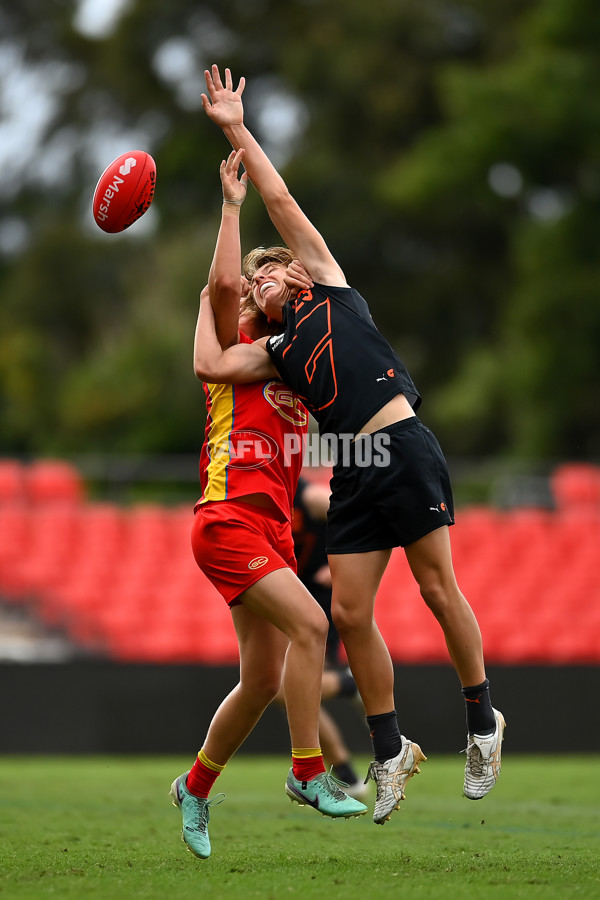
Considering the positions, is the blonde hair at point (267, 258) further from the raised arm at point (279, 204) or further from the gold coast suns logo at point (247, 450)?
the gold coast suns logo at point (247, 450)

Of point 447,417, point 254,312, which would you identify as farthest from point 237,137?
point 447,417

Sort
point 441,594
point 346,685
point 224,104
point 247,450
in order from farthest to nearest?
point 346,685, point 224,104, point 247,450, point 441,594

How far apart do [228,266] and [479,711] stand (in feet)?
6.49

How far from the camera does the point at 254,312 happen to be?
5000mm

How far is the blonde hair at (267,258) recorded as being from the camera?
4.94m

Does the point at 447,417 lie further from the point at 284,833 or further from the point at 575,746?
the point at 284,833

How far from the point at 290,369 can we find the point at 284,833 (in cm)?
235

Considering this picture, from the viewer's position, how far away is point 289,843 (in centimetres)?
516

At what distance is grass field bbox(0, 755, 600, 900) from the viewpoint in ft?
12.8

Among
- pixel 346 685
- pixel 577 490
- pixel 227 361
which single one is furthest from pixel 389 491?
pixel 577 490

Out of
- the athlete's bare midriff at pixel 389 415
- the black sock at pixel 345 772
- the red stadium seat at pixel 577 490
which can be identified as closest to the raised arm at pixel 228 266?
the athlete's bare midriff at pixel 389 415

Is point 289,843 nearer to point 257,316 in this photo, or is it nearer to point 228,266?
point 257,316

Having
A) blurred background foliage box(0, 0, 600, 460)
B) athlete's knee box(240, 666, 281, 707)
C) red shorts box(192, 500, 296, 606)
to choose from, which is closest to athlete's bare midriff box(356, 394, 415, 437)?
red shorts box(192, 500, 296, 606)

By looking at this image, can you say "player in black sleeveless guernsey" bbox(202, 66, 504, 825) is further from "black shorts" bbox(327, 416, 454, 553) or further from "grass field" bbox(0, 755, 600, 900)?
"grass field" bbox(0, 755, 600, 900)
